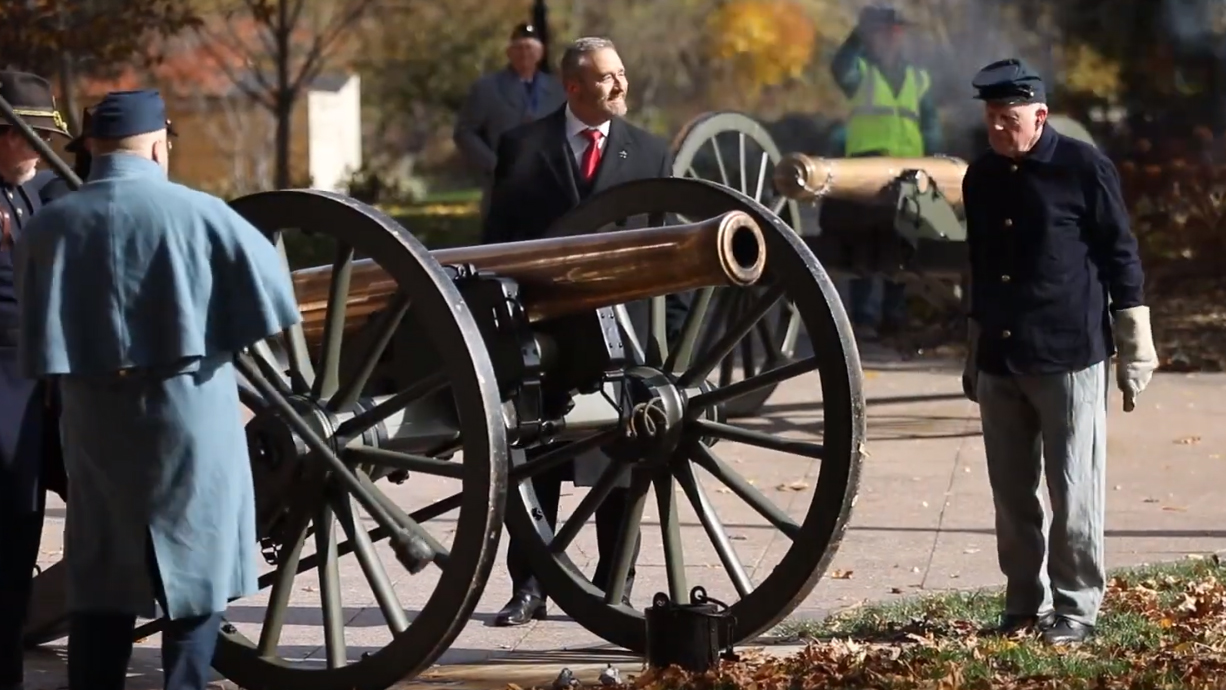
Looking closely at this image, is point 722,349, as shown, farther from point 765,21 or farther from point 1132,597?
point 765,21

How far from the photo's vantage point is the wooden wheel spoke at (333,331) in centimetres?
559

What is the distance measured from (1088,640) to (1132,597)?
0.67m

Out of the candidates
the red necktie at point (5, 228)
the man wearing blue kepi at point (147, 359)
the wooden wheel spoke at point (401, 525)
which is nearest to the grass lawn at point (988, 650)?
the wooden wheel spoke at point (401, 525)

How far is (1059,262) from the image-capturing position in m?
6.16

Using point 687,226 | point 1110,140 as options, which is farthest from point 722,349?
point 1110,140

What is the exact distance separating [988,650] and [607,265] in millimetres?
1406

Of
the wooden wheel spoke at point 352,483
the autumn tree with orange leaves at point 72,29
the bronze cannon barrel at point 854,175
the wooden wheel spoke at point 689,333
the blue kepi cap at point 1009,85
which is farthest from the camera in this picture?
the autumn tree with orange leaves at point 72,29

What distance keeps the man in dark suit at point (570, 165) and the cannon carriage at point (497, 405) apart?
1.27ft

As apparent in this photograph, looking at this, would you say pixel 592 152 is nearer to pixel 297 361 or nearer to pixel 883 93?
pixel 297 361

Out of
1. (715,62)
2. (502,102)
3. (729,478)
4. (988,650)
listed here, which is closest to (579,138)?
(729,478)

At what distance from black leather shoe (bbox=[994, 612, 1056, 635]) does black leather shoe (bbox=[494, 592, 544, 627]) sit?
4.57ft

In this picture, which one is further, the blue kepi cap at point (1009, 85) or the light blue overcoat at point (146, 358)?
the blue kepi cap at point (1009, 85)

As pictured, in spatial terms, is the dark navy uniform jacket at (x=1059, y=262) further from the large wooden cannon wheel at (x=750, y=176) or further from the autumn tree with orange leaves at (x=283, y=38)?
the autumn tree with orange leaves at (x=283, y=38)

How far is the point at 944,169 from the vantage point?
38.2 ft
